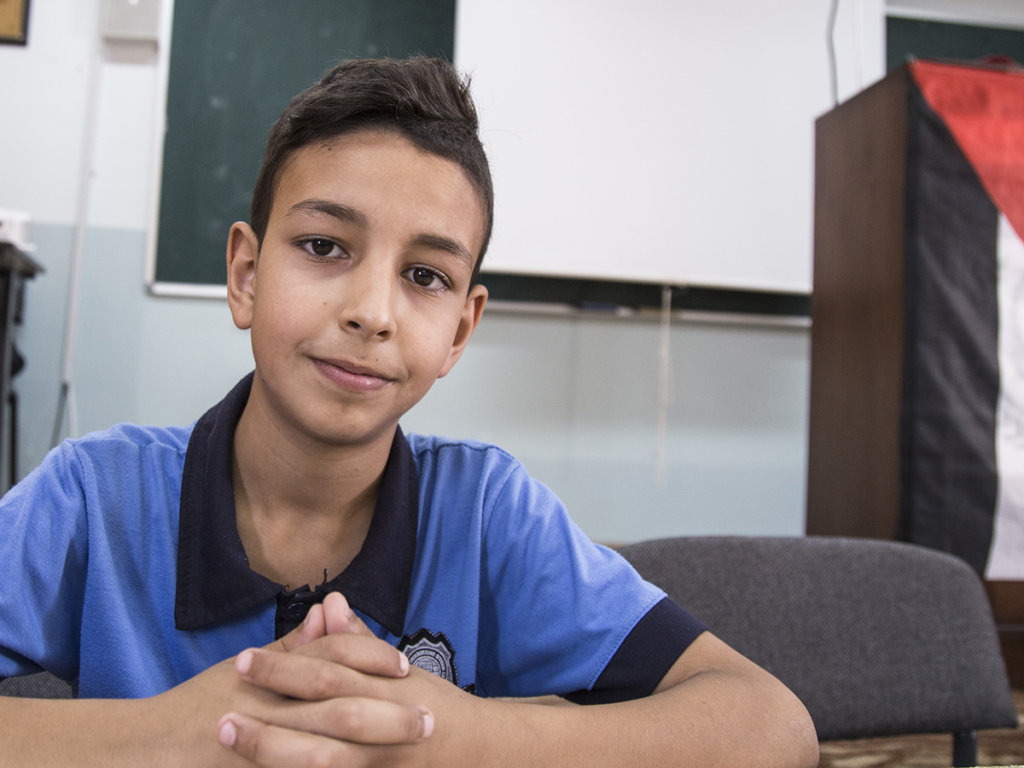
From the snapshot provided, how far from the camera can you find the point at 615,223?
2.80m

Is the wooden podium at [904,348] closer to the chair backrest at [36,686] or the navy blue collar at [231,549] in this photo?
the navy blue collar at [231,549]

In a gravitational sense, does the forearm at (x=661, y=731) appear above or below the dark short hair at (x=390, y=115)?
below

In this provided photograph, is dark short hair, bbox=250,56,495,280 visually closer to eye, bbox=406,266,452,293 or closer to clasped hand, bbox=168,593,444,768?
eye, bbox=406,266,452,293

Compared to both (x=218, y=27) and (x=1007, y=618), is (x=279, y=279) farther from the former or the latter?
(x=218, y=27)

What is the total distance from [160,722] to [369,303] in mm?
356

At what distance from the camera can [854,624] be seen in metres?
0.99

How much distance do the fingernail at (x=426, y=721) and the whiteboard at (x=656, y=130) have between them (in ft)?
7.19

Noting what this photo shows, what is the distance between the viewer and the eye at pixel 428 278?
787 mm

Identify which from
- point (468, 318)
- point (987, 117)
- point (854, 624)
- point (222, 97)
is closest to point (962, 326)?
point (987, 117)

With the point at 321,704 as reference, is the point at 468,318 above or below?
above

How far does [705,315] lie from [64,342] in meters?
2.21

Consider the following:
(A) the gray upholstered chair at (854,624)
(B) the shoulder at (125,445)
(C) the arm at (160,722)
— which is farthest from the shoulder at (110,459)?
(A) the gray upholstered chair at (854,624)

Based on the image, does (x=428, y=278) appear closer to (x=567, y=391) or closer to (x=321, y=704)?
(x=321, y=704)

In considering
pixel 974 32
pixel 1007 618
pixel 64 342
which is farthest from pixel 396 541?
pixel 974 32
